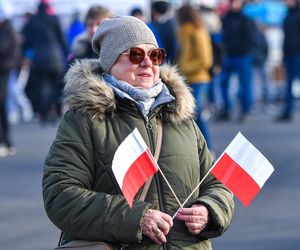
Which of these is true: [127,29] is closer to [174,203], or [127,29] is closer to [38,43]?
[174,203]

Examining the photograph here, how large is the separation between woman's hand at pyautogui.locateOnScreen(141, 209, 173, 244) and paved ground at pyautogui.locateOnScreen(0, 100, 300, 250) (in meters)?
3.69

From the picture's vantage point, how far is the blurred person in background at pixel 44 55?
60.0 feet

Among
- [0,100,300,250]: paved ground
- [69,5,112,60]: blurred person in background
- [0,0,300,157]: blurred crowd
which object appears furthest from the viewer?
[0,0,300,157]: blurred crowd

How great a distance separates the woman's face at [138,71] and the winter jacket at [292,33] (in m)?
12.7

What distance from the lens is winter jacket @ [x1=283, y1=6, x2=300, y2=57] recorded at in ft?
55.7

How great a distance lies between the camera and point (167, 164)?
4348 mm

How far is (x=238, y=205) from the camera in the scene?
9.91m

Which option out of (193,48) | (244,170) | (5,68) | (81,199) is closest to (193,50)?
(193,48)

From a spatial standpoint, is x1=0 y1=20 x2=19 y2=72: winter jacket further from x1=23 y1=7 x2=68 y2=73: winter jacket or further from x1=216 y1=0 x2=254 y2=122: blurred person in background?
x1=216 y1=0 x2=254 y2=122: blurred person in background

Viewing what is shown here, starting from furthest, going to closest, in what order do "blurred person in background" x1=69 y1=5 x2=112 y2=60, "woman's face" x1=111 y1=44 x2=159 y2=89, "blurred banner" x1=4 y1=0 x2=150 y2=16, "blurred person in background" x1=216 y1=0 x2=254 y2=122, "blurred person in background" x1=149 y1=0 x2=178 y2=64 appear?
"blurred banner" x1=4 y1=0 x2=150 y2=16
"blurred person in background" x1=216 y1=0 x2=254 y2=122
"blurred person in background" x1=149 y1=0 x2=178 y2=64
"blurred person in background" x1=69 y1=5 x2=112 y2=60
"woman's face" x1=111 y1=44 x2=159 y2=89

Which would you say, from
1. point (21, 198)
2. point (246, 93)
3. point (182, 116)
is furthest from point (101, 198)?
point (246, 93)

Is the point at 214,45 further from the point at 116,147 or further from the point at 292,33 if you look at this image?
the point at 116,147

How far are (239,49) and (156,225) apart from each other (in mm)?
14135

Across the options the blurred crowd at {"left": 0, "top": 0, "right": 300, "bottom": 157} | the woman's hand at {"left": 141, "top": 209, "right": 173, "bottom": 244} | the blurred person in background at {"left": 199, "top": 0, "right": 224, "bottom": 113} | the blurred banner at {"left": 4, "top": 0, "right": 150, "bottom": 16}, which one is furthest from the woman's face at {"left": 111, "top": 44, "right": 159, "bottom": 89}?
the blurred banner at {"left": 4, "top": 0, "right": 150, "bottom": 16}
